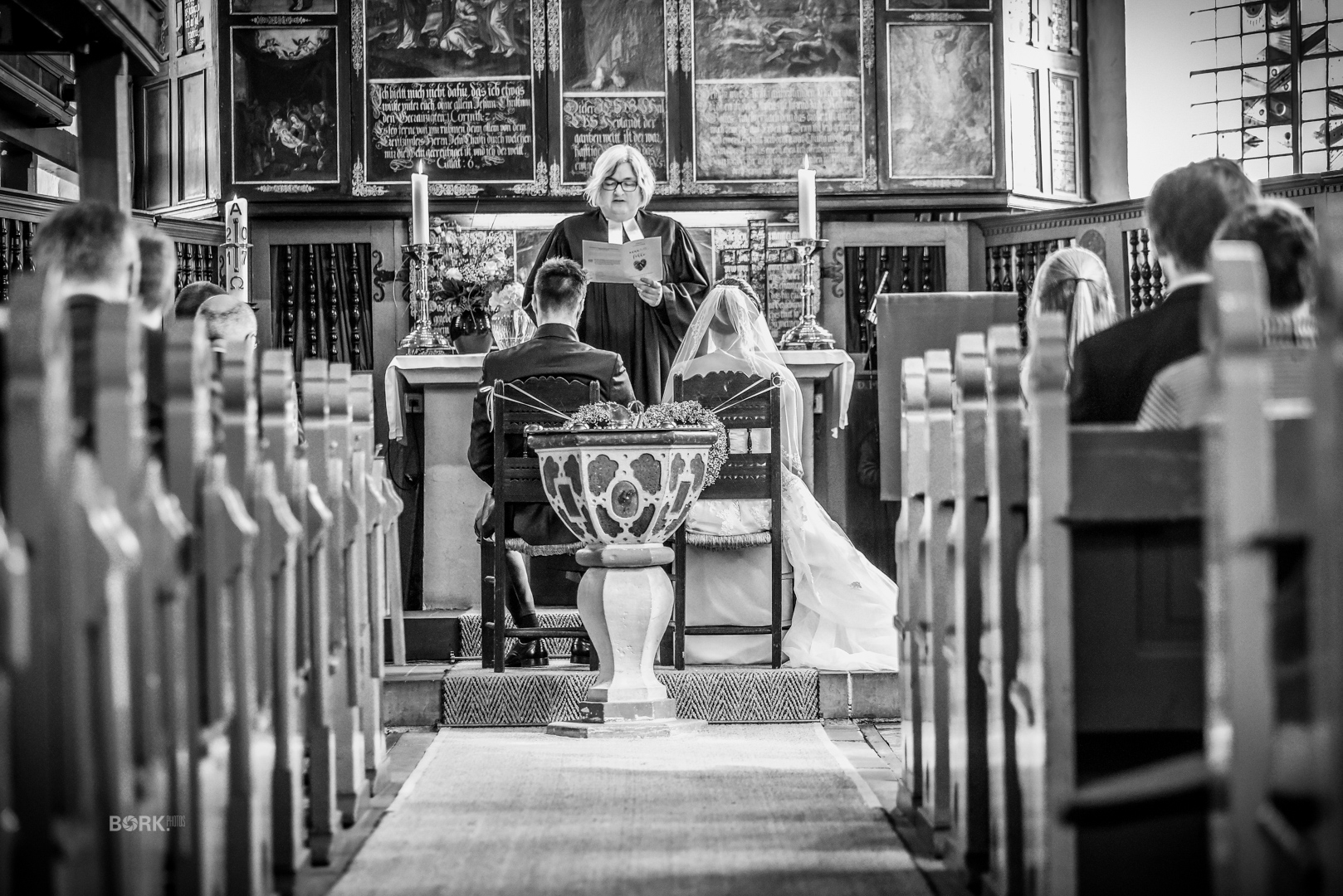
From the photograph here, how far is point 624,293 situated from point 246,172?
3309 mm

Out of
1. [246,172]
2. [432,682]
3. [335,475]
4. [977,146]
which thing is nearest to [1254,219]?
[335,475]

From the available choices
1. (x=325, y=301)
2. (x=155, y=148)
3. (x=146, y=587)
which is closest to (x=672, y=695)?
(x=146, y=587)

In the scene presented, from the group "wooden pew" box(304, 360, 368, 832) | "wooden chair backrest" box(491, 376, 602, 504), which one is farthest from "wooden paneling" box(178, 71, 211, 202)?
"wooden pew" box(304, 360, 368, 832)

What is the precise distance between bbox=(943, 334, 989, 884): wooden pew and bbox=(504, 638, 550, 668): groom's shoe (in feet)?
10.8

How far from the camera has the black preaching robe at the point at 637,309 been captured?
26.7 ft

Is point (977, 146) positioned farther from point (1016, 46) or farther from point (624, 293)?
point (624, 293)

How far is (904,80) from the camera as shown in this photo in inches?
409

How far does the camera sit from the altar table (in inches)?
289

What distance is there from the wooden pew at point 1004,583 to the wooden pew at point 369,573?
2.03 metres

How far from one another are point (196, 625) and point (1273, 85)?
9.78 m

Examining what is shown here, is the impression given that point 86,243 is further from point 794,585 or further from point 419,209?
point 419,209

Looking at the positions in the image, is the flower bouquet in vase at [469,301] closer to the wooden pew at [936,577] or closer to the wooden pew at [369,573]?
the wooden pew at [369,573]

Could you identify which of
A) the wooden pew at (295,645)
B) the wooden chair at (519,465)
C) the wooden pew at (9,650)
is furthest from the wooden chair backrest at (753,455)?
the wooden pew at (9,650)

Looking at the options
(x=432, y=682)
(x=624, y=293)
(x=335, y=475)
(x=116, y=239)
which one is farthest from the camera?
(x=624, y=293)
